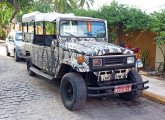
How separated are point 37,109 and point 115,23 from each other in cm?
606

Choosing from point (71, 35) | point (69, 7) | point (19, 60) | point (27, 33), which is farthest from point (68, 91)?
point (69, 7)

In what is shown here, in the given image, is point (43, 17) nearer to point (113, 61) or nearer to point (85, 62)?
point (85, 62)

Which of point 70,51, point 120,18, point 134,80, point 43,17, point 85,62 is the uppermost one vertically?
point 120,18

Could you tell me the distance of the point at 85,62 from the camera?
420 centimetres

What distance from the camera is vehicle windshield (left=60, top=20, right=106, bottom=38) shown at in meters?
5.27

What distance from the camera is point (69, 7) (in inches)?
1059

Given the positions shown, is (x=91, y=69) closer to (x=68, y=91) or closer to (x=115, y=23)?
(x=68, y=91)

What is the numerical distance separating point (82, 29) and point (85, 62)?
62.5 inches

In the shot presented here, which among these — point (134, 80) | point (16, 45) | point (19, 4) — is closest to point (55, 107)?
point (134, 80)

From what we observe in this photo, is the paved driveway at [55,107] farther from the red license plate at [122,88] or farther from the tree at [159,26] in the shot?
the tree at [159,26]

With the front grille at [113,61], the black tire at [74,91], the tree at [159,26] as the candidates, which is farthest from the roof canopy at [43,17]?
the tree at [159,26]

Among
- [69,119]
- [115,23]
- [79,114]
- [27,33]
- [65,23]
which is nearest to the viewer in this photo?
[69,119]

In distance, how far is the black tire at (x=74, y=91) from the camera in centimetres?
407

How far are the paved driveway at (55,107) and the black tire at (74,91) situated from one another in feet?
0.58
